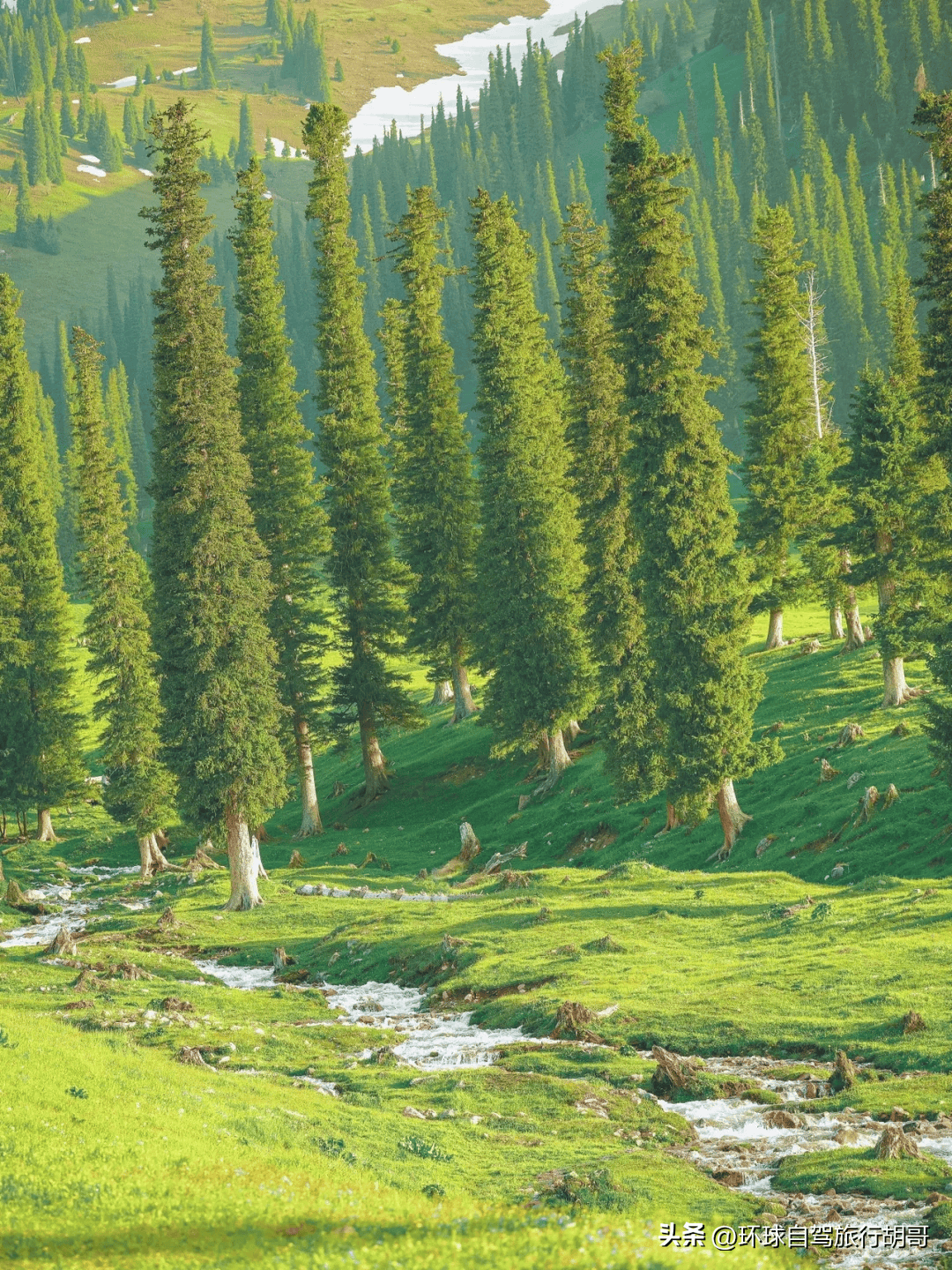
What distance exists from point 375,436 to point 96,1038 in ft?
147

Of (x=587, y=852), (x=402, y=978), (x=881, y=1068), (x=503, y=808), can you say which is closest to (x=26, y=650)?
(x=503, y=808)

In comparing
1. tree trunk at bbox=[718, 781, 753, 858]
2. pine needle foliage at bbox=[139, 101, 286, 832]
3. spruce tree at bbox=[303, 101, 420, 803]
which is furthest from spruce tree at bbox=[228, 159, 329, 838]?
tree trunk at bbox=[718, 781, 753, 858]

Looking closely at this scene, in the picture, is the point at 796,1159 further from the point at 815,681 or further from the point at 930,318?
the point at 815,681

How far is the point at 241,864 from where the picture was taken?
1699 inches

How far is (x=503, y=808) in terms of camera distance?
5566cm

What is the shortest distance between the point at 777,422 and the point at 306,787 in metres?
30.8

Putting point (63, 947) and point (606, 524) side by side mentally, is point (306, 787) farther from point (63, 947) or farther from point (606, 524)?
point (63, 947)

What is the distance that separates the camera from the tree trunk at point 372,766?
2437 inches

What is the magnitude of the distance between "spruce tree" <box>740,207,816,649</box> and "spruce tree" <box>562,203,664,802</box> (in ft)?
36.3

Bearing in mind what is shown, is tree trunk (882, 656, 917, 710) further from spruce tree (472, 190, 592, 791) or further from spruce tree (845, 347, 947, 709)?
spruce tree (472, 190, 592, 791)

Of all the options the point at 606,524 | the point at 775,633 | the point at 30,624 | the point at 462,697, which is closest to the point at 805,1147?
the point at 606,524

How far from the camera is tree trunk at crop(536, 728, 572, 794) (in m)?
55.3

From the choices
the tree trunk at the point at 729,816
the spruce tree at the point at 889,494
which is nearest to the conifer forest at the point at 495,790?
the spruce tree at the point at 889,494

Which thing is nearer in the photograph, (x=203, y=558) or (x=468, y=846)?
(x=203, y=558)
